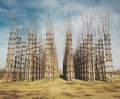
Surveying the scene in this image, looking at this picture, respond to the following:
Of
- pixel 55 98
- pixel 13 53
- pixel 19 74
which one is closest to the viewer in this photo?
pixel 55 98

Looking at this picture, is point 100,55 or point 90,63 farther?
point 100,55

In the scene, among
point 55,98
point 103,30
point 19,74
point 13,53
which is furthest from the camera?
point 19,74

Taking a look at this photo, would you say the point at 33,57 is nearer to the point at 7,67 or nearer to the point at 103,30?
the point at 7,67

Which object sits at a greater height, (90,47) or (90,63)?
(90,47)

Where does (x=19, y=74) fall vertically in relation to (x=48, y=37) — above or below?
below

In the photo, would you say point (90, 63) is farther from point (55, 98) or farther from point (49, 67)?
point (55, 98)

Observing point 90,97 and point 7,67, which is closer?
point 90,97

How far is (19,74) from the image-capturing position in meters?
28.0

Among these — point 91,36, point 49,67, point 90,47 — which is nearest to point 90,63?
point 90,47

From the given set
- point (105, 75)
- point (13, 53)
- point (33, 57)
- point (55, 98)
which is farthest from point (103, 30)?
point (55, 98)

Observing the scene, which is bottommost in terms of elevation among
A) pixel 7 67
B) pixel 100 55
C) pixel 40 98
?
pixel 40 98

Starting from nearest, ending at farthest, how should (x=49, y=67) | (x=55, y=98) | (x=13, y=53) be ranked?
(x=55, y=98)
(x=49, y=67)
(x=13, y=53)

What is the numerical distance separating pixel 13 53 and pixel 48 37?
5.98 m

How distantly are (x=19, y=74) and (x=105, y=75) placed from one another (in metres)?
13.1
